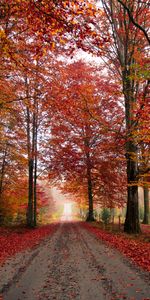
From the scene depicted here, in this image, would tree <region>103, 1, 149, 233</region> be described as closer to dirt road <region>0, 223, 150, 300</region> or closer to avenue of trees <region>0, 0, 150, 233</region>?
avenue of trees <region>0, 0, 150, 233</region>

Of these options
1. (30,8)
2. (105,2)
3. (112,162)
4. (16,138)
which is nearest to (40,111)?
(16,138)

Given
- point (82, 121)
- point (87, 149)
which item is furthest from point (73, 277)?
point (87, 149)

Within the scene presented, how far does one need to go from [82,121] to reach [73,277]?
15.3 m

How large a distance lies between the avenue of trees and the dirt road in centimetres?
681

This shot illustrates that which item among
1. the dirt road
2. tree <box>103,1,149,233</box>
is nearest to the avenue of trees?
tree <box>103,1,149,233</box>

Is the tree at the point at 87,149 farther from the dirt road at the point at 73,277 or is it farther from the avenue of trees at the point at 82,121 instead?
the dirt road at the point at 73,277

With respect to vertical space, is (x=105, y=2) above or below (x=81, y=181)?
above

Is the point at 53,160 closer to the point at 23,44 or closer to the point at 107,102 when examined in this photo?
the point at 107,102

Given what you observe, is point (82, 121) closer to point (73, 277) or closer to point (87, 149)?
point (87, 149)

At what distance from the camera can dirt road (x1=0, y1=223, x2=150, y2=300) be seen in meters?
5.18

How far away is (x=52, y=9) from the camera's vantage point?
614cm

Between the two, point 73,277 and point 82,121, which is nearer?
point 73,277

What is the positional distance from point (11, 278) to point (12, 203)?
16548mm

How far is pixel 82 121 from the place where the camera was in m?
20.4
